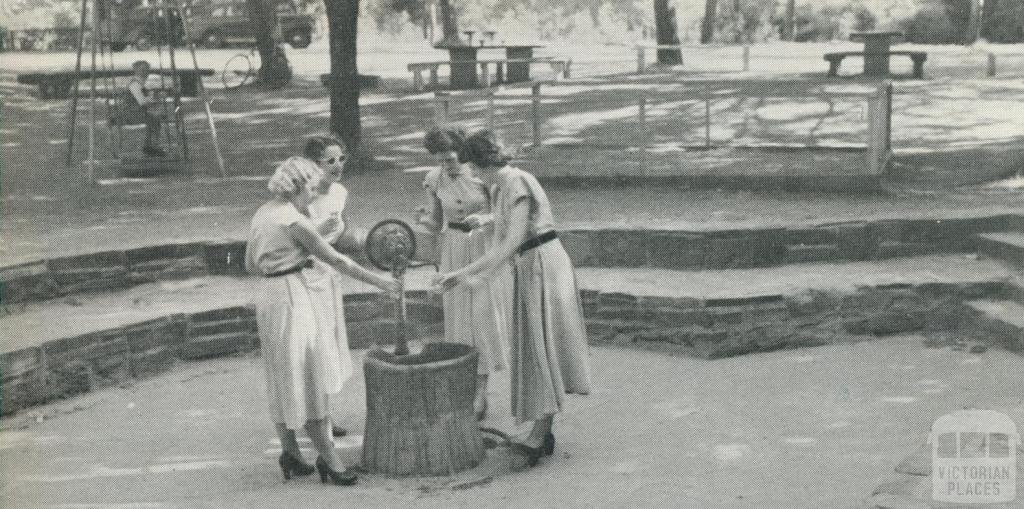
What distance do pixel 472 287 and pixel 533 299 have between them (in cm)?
83

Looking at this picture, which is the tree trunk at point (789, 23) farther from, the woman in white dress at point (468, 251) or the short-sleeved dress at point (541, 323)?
the short-sleeved dress at point (541, 323)

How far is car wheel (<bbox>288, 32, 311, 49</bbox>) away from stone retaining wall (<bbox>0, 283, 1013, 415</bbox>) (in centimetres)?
2952

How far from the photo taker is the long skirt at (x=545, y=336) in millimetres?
7219

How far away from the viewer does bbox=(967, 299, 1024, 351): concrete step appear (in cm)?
920

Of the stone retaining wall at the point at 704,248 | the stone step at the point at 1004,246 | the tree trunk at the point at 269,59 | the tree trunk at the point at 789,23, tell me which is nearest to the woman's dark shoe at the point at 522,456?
the stone retaining wall at the point at 704,248

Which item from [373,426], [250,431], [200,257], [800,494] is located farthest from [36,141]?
[800,494]

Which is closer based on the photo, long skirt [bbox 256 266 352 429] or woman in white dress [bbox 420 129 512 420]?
long skirt [bbox 256 266 352 429]

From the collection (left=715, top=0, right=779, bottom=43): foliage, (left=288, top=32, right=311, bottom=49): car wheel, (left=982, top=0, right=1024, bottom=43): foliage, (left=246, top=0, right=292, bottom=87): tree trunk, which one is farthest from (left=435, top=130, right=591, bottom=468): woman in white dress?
(left=715, top=0, right=779, bottom=43): foliage

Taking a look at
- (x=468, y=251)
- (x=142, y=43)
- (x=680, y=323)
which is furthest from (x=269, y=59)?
(x=468, y=251)

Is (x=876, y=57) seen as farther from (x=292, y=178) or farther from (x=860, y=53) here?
(x=292, y=178)

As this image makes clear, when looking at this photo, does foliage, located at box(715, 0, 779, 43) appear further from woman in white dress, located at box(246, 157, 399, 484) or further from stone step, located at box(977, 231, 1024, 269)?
woman in white dress, located at box(246, 157, 399, 484)

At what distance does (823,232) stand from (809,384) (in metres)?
2.36

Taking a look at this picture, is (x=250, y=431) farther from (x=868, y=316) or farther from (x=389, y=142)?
(x=389, y=142)

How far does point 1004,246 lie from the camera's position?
10578 millimetres
